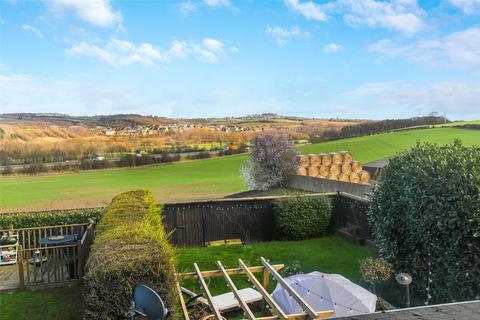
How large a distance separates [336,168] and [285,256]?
10.1 meters

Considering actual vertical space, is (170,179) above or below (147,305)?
below

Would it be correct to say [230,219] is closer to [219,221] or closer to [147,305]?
[219,221]

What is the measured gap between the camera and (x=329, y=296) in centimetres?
602

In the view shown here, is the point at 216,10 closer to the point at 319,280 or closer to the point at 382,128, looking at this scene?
the point at 319,280

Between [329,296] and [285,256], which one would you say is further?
[285,256]

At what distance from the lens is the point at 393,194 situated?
7961mm

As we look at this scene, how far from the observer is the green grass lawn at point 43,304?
825cm

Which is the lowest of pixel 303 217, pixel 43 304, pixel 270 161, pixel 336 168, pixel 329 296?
pixel 43 304

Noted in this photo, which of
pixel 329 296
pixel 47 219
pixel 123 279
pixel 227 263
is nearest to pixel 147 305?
pixel 123 279

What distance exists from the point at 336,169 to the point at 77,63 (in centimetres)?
1349

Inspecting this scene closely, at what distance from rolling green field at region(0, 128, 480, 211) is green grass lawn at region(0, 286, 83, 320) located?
71.2ft

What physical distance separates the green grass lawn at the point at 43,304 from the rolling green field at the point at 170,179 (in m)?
21.7

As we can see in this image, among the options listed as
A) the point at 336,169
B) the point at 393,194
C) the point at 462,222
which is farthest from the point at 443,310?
Result: the point at 336,169

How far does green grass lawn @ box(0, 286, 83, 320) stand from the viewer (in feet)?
27.1
